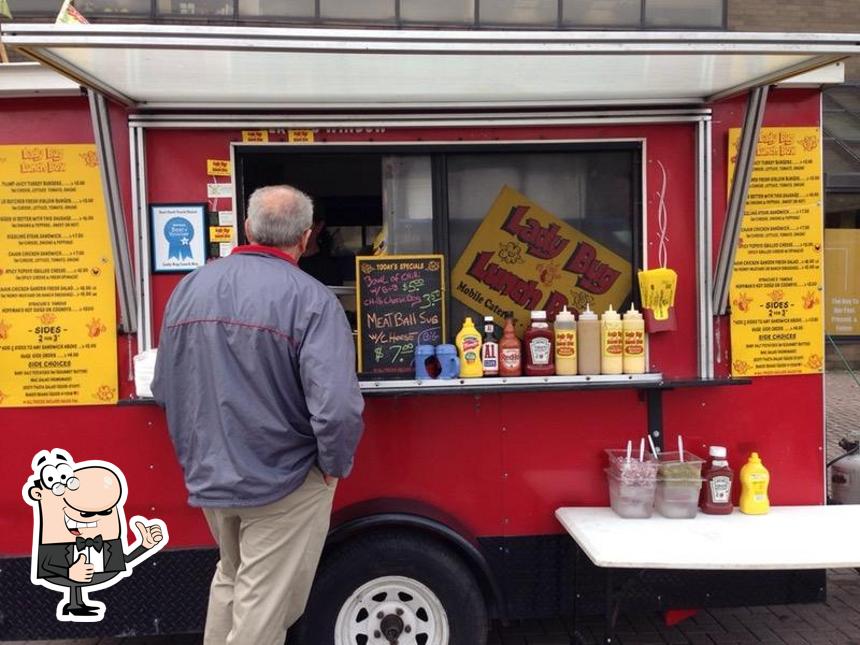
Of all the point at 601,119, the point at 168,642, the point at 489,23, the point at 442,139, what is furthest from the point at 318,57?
the point at 489,23

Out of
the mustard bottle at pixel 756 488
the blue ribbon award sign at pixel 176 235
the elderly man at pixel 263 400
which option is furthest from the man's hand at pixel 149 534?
the mustard bottle at pixel 756 488

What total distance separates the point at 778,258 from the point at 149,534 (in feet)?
10.1

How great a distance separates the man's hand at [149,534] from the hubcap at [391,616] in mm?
869

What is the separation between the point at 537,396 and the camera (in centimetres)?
336

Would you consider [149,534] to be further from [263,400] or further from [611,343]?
[611,343]

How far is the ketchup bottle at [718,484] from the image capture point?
3.33 meters

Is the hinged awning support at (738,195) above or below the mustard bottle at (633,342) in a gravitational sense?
above

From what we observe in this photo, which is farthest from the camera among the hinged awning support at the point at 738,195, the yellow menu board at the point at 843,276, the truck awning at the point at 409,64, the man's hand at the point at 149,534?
the yellow menu board at the point at 843,276

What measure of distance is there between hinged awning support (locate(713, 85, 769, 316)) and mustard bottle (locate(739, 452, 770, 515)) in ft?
2.32

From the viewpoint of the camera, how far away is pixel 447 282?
11.4ft

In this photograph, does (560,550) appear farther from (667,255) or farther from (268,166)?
(268,166)

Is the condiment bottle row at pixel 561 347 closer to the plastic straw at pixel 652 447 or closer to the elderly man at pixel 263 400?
the plastic straw at pixel 652 447

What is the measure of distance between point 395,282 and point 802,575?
225cm

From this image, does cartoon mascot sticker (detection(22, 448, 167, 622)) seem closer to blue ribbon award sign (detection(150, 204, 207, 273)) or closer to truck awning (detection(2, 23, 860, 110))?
blue ribbon award sign (detection(150, 204, 207, 273))
